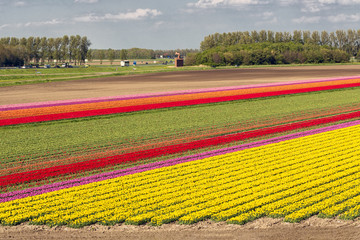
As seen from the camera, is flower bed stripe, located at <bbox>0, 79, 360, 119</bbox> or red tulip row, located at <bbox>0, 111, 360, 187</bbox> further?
flower bed stripe, located at <bbox>0, 79, 360, 119</bbox>

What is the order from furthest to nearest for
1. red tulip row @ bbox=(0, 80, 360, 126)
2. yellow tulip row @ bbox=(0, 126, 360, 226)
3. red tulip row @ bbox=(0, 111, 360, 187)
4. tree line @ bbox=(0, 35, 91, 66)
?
tree line @ bbox=(0, 35, 91, 66) → red tulip row @ bbox=(0, 80, 360, 126) → red tulip row @ bbox=(0, 111, 360, 187) → yellow tulip row @ bbox=(0, 126, 360, 226)

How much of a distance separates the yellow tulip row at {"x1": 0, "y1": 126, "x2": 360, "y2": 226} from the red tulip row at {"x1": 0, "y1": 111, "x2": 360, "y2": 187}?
2673 mm

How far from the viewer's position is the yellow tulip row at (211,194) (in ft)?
47.7

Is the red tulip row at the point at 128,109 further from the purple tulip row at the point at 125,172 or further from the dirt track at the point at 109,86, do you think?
the purple tulip row at the point at 125,172

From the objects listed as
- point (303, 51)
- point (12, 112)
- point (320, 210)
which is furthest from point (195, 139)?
point (303, 51)

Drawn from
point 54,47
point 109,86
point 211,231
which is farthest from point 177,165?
point 54,47

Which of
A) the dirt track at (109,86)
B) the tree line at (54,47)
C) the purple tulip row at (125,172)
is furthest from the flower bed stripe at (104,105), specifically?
the tree line at (54,47)

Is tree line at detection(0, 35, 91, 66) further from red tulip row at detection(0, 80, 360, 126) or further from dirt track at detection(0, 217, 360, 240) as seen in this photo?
dirt track at detection(0, 217, 360, 240)

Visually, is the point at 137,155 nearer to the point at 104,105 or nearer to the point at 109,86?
the point at 104,105

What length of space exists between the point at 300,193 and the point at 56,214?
9.26 metres

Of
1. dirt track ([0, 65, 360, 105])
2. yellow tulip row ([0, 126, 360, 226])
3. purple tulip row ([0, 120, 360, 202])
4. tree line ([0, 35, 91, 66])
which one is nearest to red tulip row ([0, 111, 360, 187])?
purple tulip row ([0, 120, 360, 202])

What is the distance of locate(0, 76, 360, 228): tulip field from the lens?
14945mm

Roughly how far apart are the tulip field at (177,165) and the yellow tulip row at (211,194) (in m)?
0.04

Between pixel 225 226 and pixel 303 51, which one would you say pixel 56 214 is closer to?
pixel 225 226
